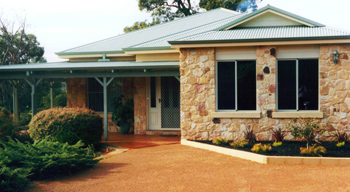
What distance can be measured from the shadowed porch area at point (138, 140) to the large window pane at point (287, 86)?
367cm

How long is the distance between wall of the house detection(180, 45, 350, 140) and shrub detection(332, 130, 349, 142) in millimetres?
148

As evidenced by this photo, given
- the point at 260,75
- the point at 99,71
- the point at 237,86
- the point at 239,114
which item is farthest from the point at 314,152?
the point at 99,71

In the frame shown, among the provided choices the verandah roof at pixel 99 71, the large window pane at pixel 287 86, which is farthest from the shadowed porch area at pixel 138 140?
the large window pane at pixel 287 86

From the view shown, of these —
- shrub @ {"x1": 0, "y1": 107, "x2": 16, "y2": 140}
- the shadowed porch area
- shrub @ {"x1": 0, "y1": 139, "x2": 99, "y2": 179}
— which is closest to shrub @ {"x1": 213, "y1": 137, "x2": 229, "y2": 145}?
the shadowed porch area

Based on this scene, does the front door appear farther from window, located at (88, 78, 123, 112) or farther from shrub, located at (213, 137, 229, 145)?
shrub, located at (213, 137, 229, 145)

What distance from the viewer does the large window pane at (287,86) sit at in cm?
1078

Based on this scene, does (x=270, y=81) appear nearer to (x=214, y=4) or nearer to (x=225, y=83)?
(x=225, y=83)

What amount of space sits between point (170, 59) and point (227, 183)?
757 cm

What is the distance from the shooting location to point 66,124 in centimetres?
1073

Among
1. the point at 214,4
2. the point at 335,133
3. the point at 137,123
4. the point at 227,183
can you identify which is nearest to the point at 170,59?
the point at 137,123

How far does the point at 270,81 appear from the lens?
1084 cm

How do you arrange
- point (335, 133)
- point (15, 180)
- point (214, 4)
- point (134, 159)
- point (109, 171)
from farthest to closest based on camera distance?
point (214, 4) → point (335, 133) → point (134, 159) → point (109, 171) → point (15, 180)

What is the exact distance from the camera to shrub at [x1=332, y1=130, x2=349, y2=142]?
1014cm

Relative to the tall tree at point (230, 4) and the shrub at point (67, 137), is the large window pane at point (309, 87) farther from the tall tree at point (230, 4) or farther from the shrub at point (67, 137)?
the tall tree at point (230, 4)
